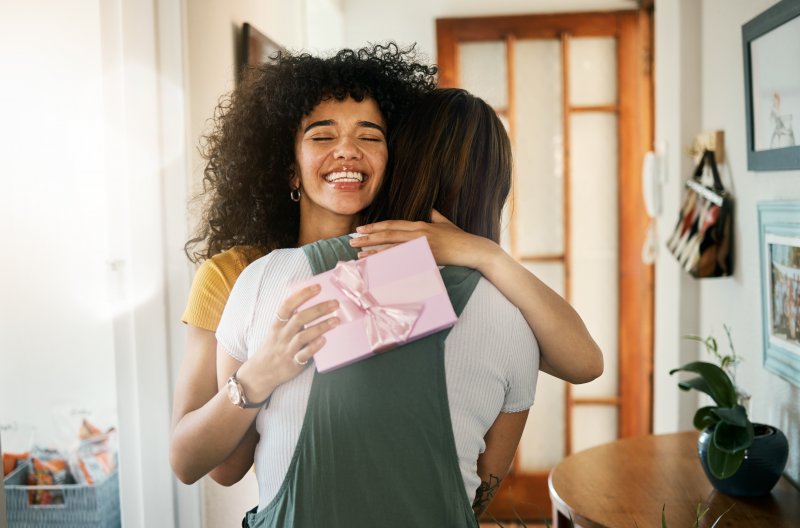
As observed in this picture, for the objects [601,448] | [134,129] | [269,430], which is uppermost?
[134,129]

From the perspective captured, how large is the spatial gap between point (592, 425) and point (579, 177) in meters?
Result: 1.14

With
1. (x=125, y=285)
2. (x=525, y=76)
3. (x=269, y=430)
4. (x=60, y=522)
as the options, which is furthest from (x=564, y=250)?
(x=269, y=430)

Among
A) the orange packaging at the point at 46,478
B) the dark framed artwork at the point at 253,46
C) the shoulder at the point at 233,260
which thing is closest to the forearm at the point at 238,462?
the shoulder at the point at 233,260

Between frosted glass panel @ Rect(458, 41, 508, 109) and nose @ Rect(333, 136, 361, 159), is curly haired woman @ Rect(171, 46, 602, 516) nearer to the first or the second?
nose @ Rect(333, 136, 361, 159)

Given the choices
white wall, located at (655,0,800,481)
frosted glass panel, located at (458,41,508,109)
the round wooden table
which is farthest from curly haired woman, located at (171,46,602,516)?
frosted glass panel, located at (458,41,508,109)

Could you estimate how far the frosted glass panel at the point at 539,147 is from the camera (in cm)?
337

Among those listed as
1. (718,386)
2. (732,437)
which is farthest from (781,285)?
(732,437)

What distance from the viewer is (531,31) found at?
131 inches

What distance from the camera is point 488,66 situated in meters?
3.38

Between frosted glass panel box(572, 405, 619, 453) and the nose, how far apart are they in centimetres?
264

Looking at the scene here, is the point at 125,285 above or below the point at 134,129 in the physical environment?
below

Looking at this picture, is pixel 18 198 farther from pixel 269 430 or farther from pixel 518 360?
pixel 518 360

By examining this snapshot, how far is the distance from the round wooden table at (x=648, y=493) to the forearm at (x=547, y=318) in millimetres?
538

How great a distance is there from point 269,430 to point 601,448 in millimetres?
1322
